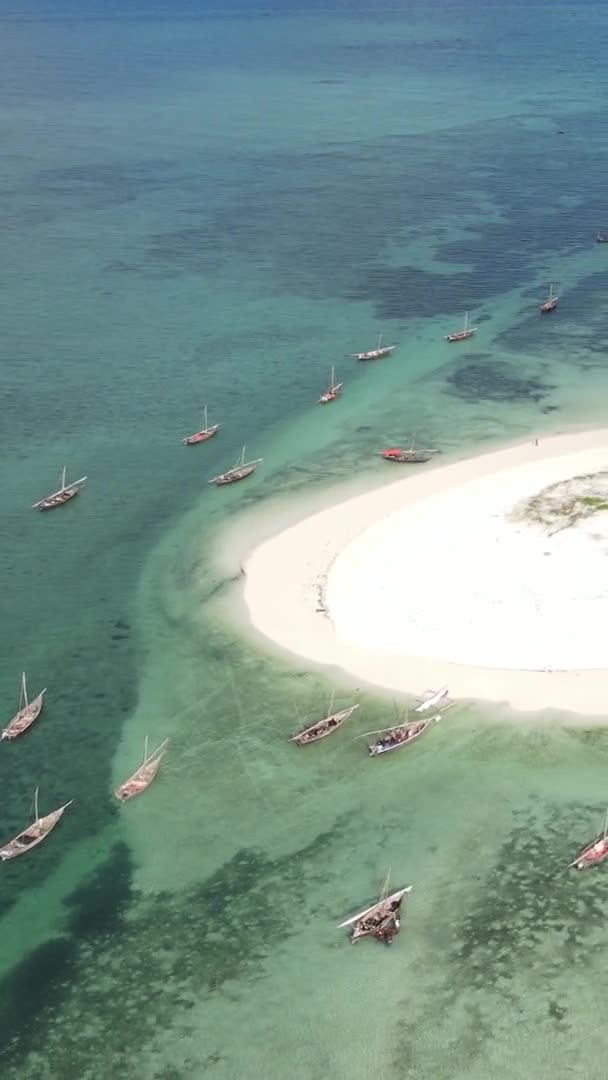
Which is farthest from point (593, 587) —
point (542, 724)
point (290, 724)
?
point (290, 724)

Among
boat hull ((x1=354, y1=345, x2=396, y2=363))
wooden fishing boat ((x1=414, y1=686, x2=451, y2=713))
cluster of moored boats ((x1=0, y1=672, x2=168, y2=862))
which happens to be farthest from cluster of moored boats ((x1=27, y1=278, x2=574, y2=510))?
wooden fishing boat ((x1=414, y1=686, x2=451, y2=713))

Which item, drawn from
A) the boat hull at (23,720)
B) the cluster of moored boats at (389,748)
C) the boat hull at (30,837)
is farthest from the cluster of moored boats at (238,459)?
the boat hull at (30,837)

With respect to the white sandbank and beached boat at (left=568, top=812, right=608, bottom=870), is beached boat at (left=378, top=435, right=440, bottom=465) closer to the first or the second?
the white sandbank

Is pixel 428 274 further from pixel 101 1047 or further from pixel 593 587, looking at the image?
pixel 101 1047

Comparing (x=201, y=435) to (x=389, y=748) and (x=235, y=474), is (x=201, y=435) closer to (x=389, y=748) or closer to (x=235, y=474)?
(x=235, y=474)

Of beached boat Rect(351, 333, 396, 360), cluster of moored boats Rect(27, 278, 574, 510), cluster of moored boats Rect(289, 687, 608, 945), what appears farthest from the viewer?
beached boat Rect(351, 333, 396, 360)
